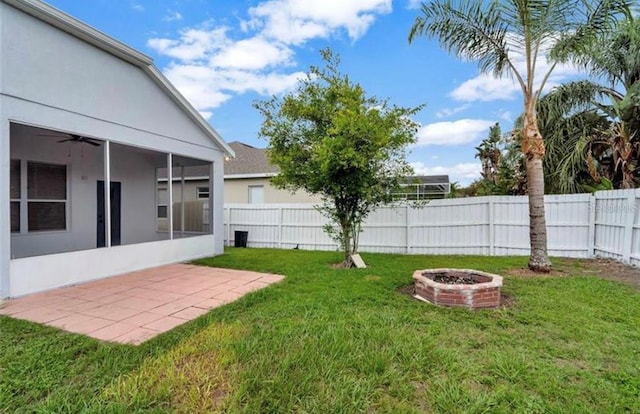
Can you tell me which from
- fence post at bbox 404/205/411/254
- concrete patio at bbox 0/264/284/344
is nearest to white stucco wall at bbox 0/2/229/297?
concrete patio at bbox 0/264/284/344

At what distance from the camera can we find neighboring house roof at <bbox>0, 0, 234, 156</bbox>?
558cm

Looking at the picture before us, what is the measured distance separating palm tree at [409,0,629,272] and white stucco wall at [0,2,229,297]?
21.7ft

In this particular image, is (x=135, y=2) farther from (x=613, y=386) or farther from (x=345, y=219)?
(x=613, y=386)

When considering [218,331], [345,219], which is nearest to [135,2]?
[345,219]

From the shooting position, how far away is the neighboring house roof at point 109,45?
5.58 metres

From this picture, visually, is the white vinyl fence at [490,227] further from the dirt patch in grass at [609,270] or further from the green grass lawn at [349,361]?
the green grass lawn at [349,361]

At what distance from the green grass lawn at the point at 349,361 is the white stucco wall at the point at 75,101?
346cm

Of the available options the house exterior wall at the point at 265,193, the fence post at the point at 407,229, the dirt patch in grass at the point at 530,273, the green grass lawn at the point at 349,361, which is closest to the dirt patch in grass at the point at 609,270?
the dirt patch in grass at the point at 530,273

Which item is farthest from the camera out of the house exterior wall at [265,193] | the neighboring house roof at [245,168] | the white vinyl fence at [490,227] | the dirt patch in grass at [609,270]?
the neighboring house roof at [245,168]

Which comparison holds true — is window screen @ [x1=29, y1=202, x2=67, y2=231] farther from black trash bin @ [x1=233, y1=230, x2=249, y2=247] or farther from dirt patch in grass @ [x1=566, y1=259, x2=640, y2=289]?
dirt patch in grass @ [x1=566, y1=259, x2=640, y2=289]

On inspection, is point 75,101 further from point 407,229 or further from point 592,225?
point 592,225

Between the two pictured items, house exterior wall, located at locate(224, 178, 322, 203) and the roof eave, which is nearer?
the roof eave

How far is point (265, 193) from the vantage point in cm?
1628

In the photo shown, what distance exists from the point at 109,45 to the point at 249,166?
10.5m
